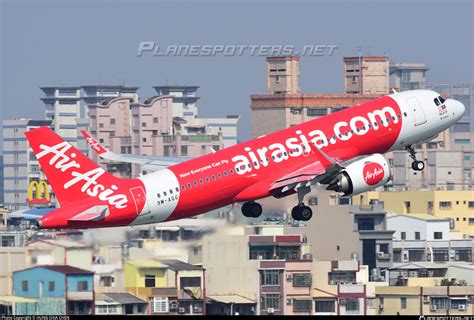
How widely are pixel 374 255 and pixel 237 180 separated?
8394cm

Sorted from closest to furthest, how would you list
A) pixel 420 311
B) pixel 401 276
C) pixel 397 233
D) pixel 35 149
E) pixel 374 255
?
1. pixel 35 149
2. pixel 420 311
3. pixel 401 276
4. pixel 374 255
5. pixel 397 233

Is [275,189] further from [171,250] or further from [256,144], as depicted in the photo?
[171,250]

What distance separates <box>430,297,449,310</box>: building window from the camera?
134750 mm

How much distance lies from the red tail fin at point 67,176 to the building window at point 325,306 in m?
41.1

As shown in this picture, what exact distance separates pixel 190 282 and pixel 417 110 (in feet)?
98.7

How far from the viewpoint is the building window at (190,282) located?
123688mm

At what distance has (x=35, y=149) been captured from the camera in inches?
3664

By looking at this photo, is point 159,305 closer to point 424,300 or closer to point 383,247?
point 424,300

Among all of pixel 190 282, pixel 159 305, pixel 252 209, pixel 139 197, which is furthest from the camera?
pixel 190 282

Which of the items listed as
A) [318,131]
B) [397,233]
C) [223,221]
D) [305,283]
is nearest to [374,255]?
[397,233]

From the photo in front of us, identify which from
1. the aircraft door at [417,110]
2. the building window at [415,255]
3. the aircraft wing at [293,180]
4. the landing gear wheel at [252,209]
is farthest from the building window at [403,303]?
the building window at [415,255]

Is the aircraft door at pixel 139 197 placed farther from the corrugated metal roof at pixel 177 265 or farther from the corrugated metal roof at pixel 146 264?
the corrugated metal roof at pixel 177 265

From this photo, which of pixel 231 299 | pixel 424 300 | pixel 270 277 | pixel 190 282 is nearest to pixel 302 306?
pixel 270 277

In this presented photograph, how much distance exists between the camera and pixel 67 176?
307 ft
